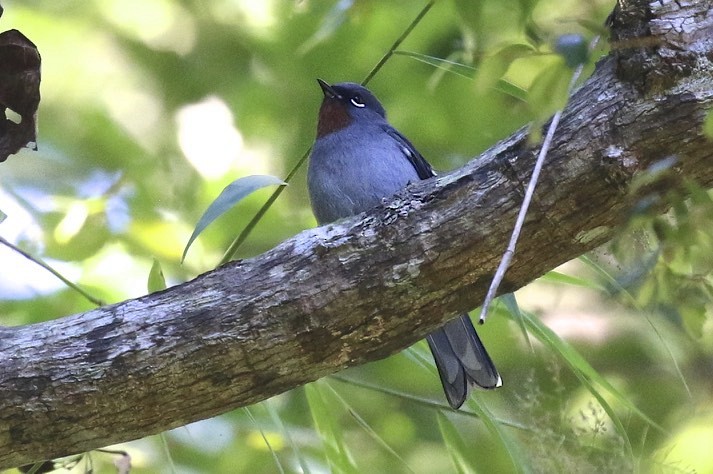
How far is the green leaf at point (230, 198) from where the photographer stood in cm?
199

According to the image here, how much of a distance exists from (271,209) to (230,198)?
4.40 feet

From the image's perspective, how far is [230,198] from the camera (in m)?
2.00

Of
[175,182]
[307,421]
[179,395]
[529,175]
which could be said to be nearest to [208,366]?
[179,395]

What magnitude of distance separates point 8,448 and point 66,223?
1.52 m

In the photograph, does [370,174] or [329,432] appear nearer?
[329,432]

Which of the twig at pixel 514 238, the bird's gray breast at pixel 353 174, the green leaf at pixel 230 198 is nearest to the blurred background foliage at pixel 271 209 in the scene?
the bird's gray breast at pixel 353 174

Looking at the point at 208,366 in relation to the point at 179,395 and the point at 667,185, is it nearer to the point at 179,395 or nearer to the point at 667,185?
the point at 179,395

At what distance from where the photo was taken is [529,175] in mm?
1750

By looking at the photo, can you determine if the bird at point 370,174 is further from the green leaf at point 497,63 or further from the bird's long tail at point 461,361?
the green leaf at point 497,63

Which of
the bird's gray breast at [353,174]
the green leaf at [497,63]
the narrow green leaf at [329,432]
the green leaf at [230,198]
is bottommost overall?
the green leaf at [497,63]

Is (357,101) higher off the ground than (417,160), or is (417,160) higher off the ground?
(357,101)

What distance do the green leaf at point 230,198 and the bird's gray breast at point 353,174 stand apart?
0.70 meters

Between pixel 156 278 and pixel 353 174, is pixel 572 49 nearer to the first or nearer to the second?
pixel 156 278

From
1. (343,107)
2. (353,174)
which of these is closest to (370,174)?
(353,174)
